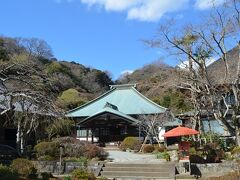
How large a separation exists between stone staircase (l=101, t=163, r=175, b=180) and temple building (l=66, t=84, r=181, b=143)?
55.6ft

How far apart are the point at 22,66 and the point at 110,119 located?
2737 cm

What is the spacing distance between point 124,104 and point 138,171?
26686 mm

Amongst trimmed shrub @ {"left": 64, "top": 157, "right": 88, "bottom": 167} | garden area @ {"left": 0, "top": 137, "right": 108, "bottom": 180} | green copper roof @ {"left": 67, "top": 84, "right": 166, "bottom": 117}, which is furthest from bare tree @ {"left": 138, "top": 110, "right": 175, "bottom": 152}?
trimmed shrub @ {"left": 64, "top": 157, "right": 88, "bottom": 167}

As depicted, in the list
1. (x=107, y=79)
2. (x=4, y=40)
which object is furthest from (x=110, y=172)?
(x=107, y=79)

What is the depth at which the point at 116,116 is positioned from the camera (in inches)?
1658

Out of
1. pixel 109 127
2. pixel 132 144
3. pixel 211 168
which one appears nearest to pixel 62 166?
pixel 211 168

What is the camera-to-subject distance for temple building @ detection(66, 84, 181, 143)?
138ft

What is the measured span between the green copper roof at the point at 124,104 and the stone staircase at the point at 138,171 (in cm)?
2077

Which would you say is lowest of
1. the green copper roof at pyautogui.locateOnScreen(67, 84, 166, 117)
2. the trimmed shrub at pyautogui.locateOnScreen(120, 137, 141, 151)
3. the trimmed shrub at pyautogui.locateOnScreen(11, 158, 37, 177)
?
the trimmed shrub at pyautogui.locateOnScreen(11, 158, 37, 177)

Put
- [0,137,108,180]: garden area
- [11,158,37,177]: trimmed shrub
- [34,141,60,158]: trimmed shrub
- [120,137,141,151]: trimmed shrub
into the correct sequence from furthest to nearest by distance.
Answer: [120,137,141,151]: trimmed shrub < [34,141,60,158]: trimmed shrub < [0,137,108,180]: garden area < [11,158,37,177]: trimmed shrub

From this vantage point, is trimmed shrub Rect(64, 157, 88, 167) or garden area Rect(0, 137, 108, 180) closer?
garden area Rect(0, 137, 108, 180)

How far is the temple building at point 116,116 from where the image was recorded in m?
42.0

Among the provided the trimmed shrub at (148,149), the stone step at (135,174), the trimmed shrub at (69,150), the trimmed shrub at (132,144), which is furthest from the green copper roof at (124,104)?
the stone step at (135,174)

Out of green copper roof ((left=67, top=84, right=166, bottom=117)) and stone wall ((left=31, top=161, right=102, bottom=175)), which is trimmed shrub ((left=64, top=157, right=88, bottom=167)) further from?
green copper roof ((left=67, top=84, right=166, bottom=117))
